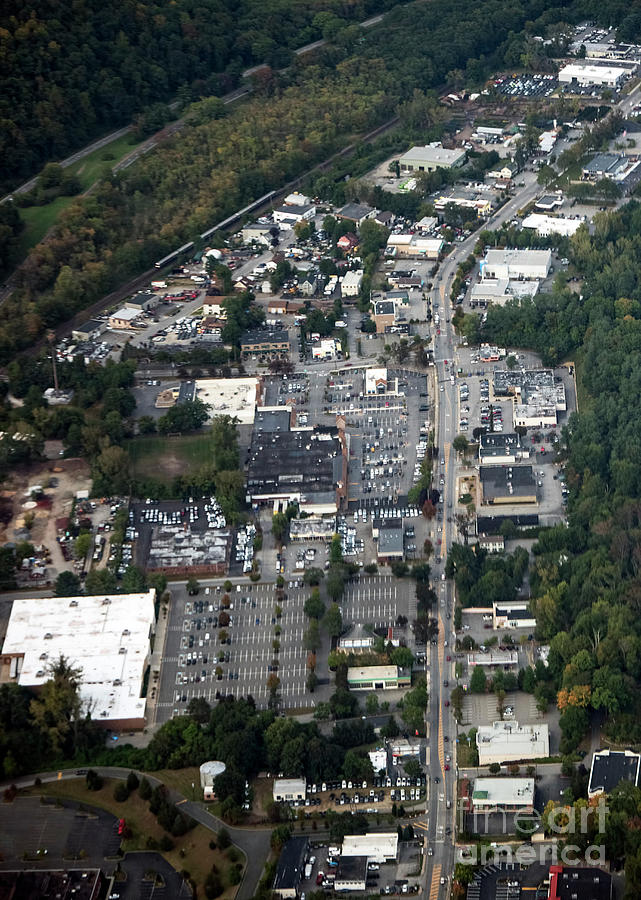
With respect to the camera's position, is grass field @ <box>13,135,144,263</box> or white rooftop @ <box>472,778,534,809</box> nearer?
white rooftop @ <box>472,778,534,809</box>

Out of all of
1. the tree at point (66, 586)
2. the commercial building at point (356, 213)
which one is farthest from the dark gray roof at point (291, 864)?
the commercial building at point (356, 213)

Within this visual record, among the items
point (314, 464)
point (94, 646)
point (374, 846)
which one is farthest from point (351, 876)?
point (314, 464)

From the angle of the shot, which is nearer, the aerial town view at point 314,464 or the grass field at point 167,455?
the aerial town view at point 314,464

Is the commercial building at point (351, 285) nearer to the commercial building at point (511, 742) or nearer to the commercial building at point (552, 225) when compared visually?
the commercial building at point (552, 225)

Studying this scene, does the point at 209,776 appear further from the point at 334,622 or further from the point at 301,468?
the point at 301,468

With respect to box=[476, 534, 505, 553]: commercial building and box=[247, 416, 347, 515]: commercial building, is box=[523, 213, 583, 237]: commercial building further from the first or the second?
box=[476, 534, 505, 553]: commercial building


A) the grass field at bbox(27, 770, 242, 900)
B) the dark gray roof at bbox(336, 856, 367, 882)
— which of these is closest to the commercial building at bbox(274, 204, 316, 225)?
the grass field at bbox(27, 770, 242, 900)
